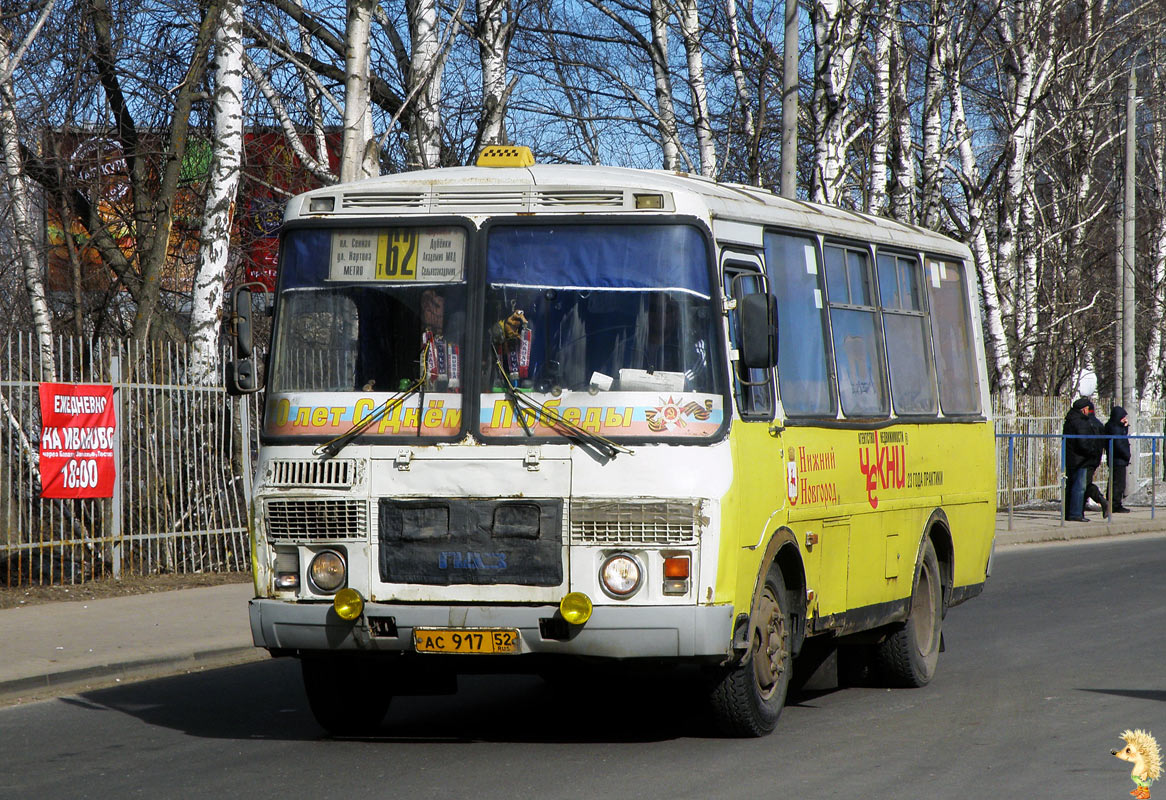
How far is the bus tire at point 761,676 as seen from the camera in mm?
7859

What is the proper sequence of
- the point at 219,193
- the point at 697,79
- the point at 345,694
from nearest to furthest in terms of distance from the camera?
1. the point at 345,694
2. the point at 219,193
3. the point at 697,79

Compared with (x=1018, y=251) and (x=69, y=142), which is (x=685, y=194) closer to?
(x=69, y=142)

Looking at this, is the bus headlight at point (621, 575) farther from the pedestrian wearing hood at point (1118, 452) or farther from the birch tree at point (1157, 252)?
the birch tree at point (1157, 252)

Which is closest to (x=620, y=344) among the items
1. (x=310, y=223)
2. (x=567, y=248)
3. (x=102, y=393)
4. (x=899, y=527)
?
(x=567, y=248)

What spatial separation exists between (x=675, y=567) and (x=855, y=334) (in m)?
2.73

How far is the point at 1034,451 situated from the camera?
2791 centimetres

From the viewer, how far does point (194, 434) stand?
1595 centimetres

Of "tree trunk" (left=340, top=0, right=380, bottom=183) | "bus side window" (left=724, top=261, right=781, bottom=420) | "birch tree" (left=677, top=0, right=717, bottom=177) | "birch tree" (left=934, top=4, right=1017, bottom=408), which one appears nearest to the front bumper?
"bus side window" (left=724, top=261, right=781, bottom=420)

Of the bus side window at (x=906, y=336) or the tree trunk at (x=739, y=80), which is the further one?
the tree trunk at (x=739, y=80)

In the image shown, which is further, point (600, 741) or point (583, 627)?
point (600, 741)

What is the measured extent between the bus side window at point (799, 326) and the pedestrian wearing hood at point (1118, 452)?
16.8m

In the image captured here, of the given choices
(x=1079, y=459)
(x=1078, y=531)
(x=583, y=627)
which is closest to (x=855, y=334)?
(x=583, y=627)

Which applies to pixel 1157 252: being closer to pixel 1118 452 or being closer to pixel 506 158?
pixel 1118 452

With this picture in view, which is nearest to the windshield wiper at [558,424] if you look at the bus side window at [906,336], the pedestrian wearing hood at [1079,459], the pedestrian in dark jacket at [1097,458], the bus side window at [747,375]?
the bus side window at [747,375]
